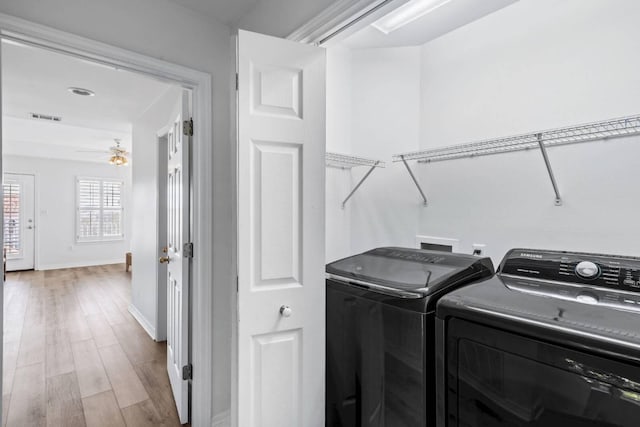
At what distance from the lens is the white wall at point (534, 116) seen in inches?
56.6

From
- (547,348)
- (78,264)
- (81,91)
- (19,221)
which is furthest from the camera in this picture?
(78,264)

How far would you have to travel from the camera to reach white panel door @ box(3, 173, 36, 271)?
243 inches

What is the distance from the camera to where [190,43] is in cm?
170

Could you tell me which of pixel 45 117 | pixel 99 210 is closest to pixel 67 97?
pixel 45 117

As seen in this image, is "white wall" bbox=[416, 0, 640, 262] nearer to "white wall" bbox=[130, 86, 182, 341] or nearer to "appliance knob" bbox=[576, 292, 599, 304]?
"appliance knob" bbox=[576, 292, 599, 304]

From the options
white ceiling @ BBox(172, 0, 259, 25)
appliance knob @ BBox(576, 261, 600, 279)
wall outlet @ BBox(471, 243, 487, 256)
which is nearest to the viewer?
appliance knob @ BBox(576, 261, 600, 279)

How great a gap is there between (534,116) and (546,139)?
276mm

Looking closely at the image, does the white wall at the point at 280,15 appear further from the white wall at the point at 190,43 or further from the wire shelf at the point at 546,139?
the wire shelf at the point at 546,139

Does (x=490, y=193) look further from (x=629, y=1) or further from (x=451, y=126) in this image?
(x=629, y=1)

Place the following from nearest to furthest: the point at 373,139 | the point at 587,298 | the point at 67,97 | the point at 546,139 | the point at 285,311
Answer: the point at 587,298 < the point at 285,311 < the point at 546,139 < the point at 373,139 < the point at 67,97

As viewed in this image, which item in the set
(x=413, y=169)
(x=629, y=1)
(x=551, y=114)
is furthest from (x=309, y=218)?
(x=629, y=1)

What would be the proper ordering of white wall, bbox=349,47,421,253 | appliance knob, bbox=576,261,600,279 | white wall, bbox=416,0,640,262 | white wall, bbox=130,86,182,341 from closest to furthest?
appliance knob, bbox=576,261,600,279 → white wall, bbox=416,0,640,262 → white wall, bbox=349,47,421,253 → white wall, bbox=130,86,182,341

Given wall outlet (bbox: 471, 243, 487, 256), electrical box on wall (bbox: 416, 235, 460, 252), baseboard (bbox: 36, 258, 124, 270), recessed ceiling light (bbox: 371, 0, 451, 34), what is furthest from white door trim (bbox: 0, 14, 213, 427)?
baseboard (bbox: 36, 258, 124, 270)

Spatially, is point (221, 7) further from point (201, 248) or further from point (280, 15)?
point (201, 248)
